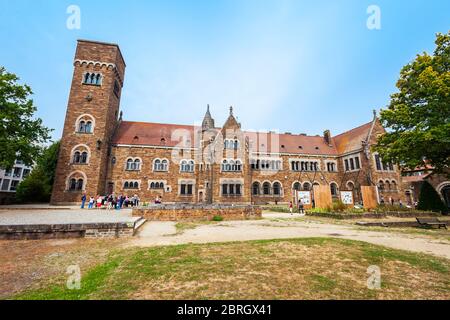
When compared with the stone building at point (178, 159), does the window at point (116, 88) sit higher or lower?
higher

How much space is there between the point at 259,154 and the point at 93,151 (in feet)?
79.9

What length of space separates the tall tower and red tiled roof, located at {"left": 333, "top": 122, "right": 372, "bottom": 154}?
38730mm

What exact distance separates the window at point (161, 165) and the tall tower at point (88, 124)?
260 inches

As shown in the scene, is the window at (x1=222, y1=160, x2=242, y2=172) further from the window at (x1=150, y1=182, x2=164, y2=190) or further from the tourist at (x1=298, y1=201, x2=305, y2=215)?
the tourist at (x1=298, y1=201, x2=305, y2=215)

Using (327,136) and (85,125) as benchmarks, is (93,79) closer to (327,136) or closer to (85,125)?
(85,125)

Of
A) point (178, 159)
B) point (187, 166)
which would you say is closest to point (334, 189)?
point (187, 166)

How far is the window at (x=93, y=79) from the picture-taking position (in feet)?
92.7

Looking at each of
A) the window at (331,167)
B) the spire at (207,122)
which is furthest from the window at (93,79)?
the window at (331,167)

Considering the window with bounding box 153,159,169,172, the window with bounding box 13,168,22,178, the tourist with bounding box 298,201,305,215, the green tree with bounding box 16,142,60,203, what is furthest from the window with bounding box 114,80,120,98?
the window with bounding box 13,168,22,178

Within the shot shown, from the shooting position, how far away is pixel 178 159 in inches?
1224

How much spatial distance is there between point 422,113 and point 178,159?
27.7 meters

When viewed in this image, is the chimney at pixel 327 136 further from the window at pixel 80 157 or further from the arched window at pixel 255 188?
the window at pixel 80 157
